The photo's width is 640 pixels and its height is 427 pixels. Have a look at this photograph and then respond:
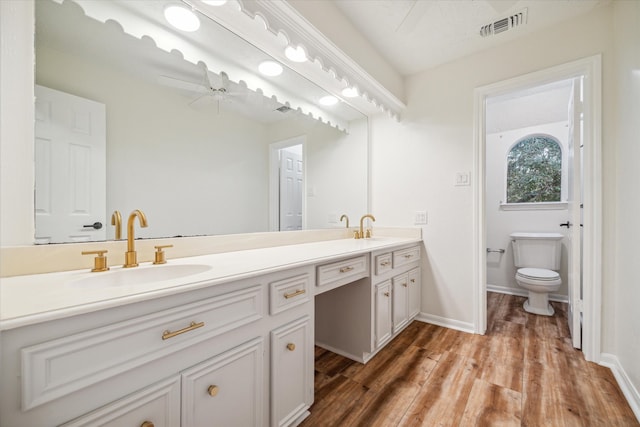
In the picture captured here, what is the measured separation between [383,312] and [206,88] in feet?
5.93

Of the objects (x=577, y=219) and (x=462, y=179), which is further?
(x=462, y=179)

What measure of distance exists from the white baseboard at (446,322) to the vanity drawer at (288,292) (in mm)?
1668

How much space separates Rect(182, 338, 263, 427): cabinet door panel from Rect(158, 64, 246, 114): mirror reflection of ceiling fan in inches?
48.4

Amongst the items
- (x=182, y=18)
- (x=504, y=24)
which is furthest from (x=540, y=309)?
(x=182, y=18)

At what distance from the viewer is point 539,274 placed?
8.57 feet

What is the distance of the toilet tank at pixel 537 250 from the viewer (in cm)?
287

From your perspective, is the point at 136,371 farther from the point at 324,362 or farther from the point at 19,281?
the point at 324,362

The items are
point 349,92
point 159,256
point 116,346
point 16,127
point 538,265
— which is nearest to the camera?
point 116,346

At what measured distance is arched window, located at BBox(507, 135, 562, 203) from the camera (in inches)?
127

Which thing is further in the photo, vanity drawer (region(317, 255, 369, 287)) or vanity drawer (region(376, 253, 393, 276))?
vanity drawer (region(376, 253, 393, 276))

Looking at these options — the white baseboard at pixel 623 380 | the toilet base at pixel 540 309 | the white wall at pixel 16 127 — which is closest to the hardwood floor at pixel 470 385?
the white baseboard at pixel 623 380

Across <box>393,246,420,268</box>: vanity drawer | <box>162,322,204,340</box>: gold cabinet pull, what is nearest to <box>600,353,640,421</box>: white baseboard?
<box>393,246,420,268</box>: vanity drawer

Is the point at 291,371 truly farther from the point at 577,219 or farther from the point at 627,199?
the point at 577,219

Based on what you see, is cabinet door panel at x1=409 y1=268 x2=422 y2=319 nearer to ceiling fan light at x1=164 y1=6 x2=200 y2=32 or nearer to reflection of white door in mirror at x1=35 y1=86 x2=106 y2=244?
reflection of white door in mirror at x1=35 y1=86 x2=106 y2=244
